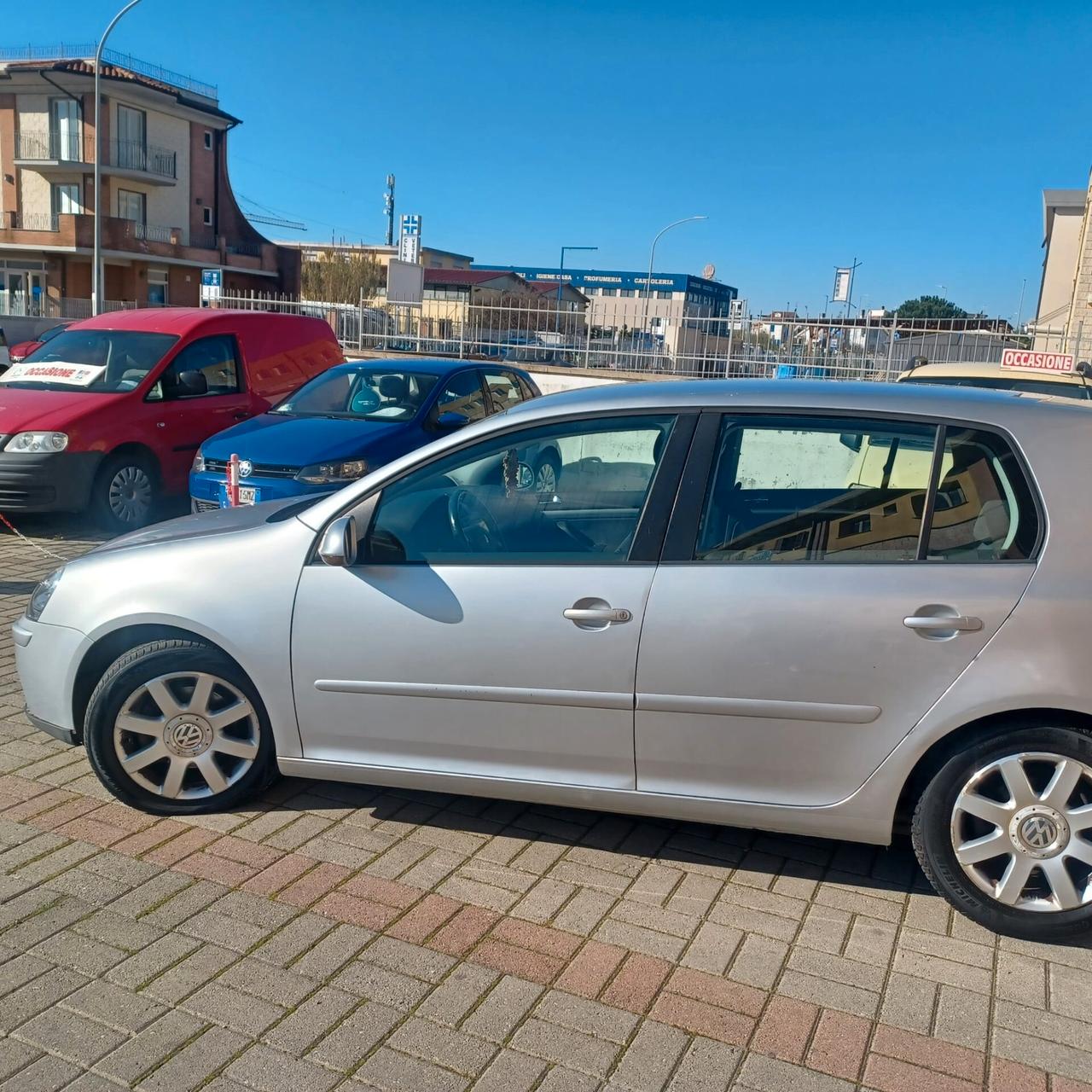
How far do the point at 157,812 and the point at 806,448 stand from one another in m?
2.72

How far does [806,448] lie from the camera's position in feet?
11.7

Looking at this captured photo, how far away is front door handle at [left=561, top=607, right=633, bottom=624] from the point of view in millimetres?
3279

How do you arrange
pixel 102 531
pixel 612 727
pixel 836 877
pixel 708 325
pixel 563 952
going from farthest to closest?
pixel 708 325 → pixel 102 531 → pixel 836 877 → pixel 612 727 → pixel 563 952

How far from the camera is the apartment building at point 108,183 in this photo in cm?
4334

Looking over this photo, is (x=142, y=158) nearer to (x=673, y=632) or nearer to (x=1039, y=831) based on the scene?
(x=673, y=632)

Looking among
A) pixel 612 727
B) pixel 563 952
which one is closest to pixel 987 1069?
pixel 563 952

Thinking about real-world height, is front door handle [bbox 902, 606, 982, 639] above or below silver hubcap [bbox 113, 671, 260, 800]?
above

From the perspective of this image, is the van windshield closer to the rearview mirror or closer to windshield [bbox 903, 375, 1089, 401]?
the rearview mirror

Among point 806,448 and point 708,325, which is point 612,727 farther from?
point 708,325

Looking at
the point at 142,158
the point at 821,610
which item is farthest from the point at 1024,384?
the point at 142,158

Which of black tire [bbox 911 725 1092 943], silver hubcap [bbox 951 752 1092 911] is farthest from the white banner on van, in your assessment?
silver hubcap [bbox 951 752 1092 911]

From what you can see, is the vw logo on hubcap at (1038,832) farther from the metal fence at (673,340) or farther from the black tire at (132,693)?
the metal fence at (673,340)

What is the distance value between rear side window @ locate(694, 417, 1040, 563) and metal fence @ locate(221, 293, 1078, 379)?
12041 millimetres

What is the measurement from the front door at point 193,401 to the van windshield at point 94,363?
0.69 ft
